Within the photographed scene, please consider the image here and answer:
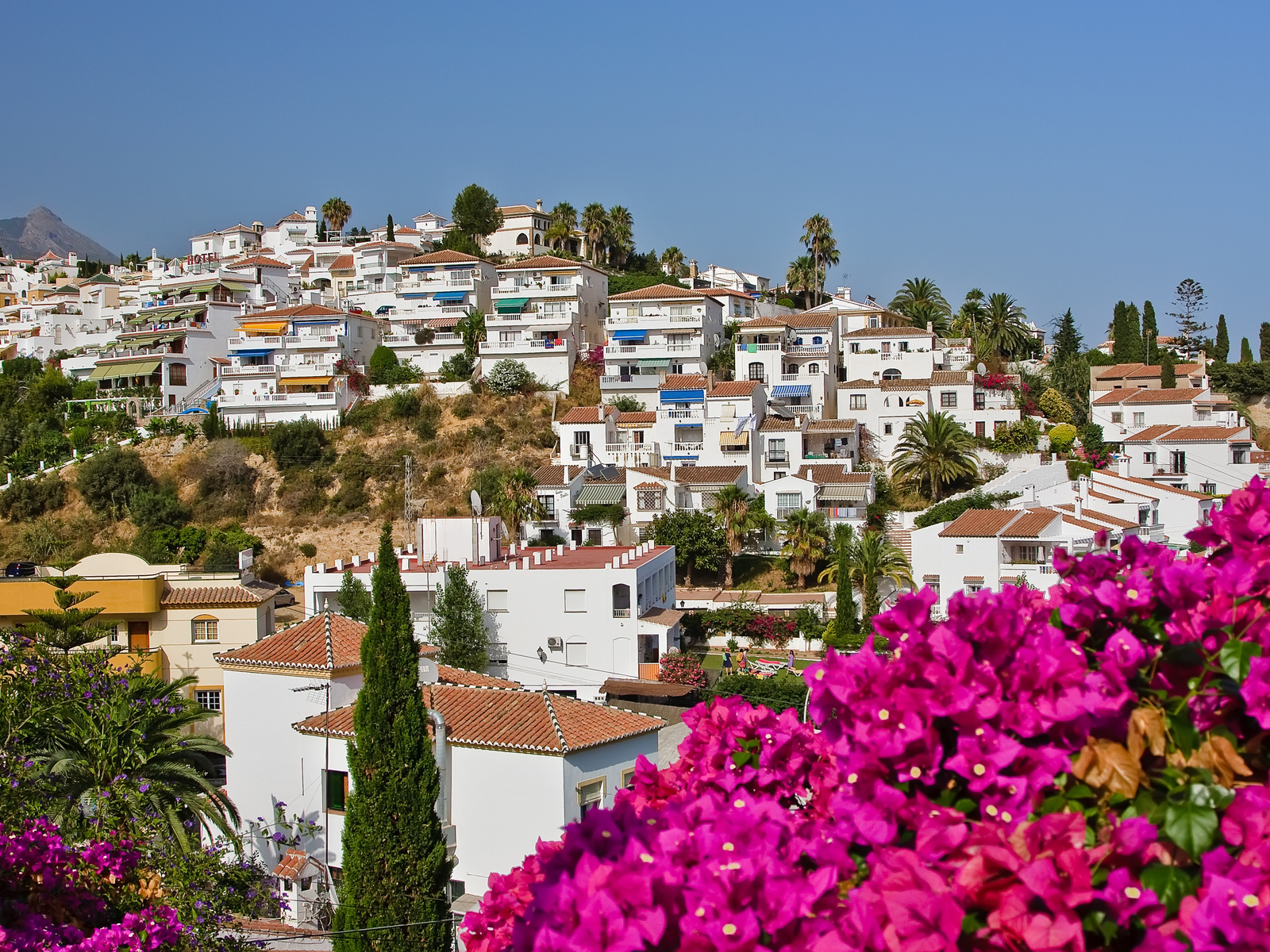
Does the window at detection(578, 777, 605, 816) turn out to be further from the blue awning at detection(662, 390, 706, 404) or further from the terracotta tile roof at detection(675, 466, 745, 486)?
the blue awning at detection(662, 390, 706, 404)

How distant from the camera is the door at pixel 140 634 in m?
31.3

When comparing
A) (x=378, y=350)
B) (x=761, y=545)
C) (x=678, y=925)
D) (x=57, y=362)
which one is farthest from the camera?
(x=57, y=362)

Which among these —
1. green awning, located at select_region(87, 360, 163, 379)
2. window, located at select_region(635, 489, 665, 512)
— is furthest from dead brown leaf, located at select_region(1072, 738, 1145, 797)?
green awning, located at select_region(87, 360, 163, 379)

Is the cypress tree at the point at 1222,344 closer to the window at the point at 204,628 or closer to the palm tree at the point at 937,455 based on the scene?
the palm tree at the point at 937,455

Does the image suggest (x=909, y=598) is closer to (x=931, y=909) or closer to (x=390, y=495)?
(x=931, y=909)

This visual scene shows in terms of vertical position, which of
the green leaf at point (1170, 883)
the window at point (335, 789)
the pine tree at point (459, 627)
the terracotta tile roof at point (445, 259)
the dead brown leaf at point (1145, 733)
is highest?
the terracotta tile roof at point (445, 259)

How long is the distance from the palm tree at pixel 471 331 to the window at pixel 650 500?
60.3 feet

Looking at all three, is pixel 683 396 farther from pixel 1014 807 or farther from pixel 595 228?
pixel 1014 807

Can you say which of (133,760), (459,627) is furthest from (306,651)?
(459,627)

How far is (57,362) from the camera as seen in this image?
76000 mm

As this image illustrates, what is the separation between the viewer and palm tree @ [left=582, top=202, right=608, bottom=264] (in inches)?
3386

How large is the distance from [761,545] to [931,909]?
149ft

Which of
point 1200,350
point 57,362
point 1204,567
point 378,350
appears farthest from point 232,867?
point 1200,350

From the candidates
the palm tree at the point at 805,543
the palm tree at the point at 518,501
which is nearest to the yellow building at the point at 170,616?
the palm tree at the point at 518,501
